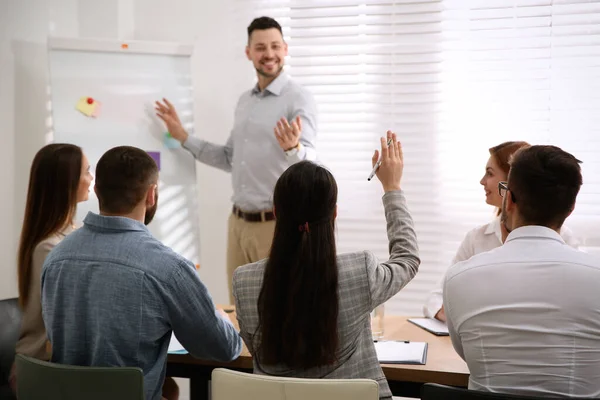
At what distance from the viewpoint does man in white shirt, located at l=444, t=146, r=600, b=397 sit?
1606 millimetres

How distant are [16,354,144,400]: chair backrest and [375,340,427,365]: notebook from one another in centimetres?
76

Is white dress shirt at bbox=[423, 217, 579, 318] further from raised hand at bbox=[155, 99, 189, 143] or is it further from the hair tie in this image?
raised hand at bbox=[155, 99, 189, 143]

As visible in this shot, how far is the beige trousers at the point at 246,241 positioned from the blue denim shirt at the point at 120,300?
1.79 metres

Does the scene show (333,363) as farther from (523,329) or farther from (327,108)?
(327,108)

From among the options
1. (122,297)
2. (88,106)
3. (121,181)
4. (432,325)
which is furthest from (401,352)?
(88,106)

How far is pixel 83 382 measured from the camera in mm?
1731

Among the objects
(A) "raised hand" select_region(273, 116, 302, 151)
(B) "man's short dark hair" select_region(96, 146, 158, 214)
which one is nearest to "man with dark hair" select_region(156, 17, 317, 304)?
(A) "raised hand" select_region(273, 116, 302, 151)

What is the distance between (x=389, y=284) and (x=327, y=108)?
2.44 meters

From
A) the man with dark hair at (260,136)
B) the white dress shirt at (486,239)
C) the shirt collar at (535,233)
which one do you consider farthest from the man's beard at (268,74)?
the shirt collar at (535,233)

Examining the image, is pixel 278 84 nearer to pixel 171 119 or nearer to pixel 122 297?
pixel 171 119

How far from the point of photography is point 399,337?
2.39 meters

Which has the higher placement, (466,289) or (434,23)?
(434,23)

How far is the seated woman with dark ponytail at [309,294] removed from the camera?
1.78 meters

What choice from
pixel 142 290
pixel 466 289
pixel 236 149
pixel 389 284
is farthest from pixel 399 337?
pixel 236 149
